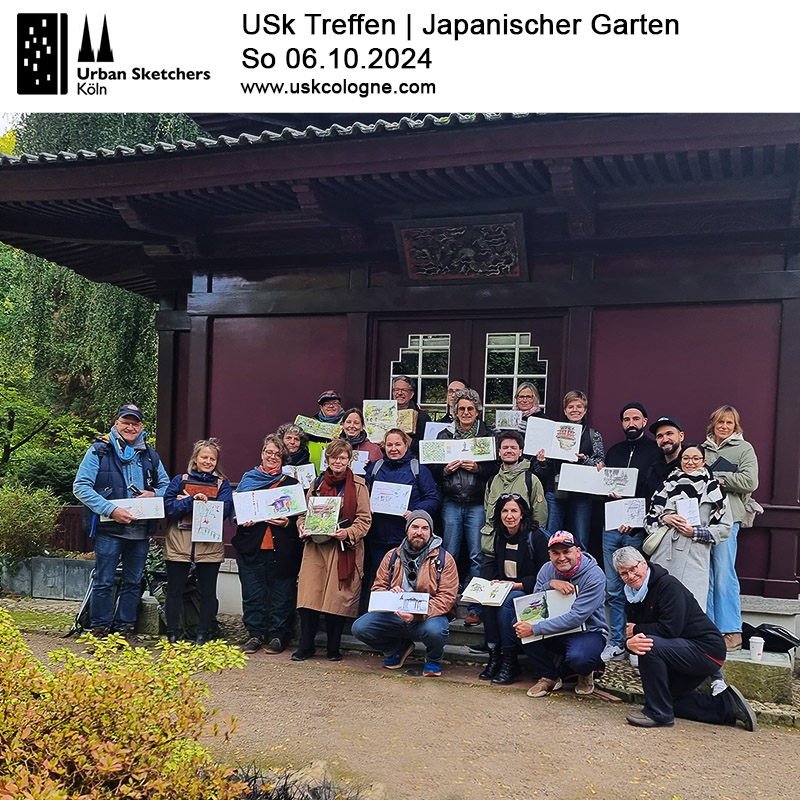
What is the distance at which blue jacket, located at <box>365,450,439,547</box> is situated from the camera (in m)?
6.38

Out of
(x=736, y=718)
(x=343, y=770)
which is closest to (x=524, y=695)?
(x=736, y=718)

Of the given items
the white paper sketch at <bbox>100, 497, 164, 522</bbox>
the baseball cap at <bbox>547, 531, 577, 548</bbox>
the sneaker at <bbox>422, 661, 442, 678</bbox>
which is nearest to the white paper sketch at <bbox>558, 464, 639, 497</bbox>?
the baseball cap at <bbox>547, 531, 577, 548</bbox>

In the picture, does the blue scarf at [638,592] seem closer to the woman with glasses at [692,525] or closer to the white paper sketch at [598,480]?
the woman with glasses at [692,525]

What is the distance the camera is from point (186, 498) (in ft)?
21.5

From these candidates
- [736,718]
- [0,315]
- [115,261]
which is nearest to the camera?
[736,718]

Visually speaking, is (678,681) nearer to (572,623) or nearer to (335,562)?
(572,623)

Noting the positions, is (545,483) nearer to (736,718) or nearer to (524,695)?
(524,695)

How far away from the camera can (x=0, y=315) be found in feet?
47.5

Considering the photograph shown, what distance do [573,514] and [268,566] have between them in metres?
2.54

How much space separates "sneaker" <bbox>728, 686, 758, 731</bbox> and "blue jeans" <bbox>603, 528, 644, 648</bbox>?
1175 mm

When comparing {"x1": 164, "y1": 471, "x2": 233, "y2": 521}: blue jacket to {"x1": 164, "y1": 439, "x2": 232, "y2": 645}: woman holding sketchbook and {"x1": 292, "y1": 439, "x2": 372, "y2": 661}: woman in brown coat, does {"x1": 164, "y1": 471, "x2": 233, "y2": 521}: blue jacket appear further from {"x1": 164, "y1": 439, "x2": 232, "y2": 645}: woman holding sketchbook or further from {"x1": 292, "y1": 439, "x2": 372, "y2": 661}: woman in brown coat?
{"x1": 292, "y1": 439, "x2": 372, "y2": 661}: woman in brown coat
